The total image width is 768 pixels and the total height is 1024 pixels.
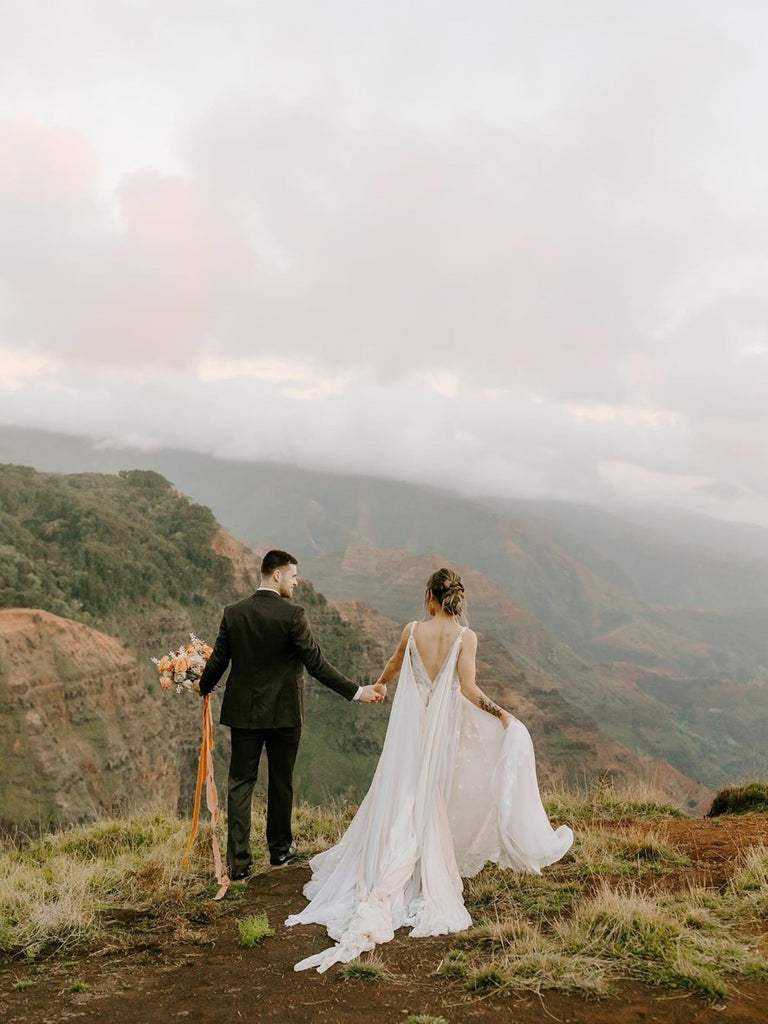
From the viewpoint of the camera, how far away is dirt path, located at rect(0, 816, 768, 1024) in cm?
377

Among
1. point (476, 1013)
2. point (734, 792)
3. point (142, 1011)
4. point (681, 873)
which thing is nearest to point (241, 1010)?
point (142, 1011)

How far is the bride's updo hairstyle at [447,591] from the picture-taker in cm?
598

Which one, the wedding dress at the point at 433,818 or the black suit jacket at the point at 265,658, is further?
the black suit jacket at the point at 265,658

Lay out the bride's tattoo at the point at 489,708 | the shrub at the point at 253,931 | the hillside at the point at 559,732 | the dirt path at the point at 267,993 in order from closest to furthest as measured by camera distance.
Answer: the dirt path at the point at 267,993 < the shrub at the point at 253,931 < the bride's tattoo at the point at 489,708 < the hillside at the point at 559,732

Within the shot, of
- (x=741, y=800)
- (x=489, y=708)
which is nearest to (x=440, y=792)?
(x=489, y=708)

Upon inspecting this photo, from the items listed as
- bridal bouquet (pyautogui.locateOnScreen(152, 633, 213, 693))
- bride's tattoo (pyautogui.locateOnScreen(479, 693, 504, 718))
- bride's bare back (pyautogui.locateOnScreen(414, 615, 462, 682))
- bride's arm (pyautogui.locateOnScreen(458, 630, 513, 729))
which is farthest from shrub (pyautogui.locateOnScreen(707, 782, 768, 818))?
bridal bouquet (pyautogui.locateOnScreen(152, 633, 213, 693))

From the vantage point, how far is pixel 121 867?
6691 millimetres

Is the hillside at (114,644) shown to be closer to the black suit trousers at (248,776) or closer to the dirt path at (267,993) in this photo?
the black suit trousers at (248,776)

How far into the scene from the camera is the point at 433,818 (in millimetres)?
5797

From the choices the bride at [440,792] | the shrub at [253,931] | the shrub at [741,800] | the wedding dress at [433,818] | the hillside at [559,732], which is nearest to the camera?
the shrub at [253,931]

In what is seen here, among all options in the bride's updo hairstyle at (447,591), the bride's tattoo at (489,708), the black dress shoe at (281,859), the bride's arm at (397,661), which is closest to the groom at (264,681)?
the bride's arm at (397,661)

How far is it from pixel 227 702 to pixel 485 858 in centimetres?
259

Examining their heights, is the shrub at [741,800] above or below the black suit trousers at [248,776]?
below

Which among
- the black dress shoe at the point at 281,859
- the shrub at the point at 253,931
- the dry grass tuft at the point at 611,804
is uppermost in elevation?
the shrub at the point at 253,931
